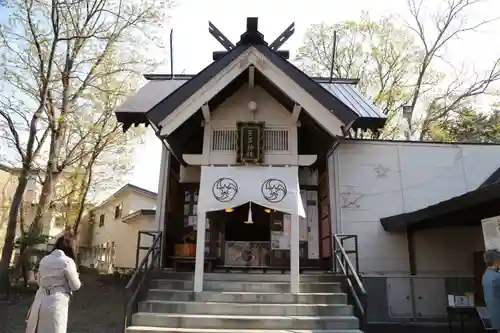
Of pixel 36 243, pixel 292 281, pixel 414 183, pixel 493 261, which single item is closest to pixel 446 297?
pixel 414 183

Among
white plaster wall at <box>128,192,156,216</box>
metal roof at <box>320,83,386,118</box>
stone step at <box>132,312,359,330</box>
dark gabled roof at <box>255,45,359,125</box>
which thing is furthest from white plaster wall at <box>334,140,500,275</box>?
white plaster wall at <box>128,192,156,216</box>

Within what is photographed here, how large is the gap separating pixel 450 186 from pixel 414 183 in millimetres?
943

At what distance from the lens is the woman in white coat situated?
13.3 ft

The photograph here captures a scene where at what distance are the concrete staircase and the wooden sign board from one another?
2328mm

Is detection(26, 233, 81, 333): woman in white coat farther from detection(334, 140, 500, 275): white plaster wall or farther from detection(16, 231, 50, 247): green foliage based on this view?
detection(16, 231, 50, 247): green foliage

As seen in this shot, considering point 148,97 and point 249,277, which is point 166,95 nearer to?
point 148,97

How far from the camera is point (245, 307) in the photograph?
6.41 metres

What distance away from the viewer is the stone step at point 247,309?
6359mm

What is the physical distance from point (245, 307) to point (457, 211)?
4.19 m

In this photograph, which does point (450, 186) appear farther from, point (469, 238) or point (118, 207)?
point (118, 207)

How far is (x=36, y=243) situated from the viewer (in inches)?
470

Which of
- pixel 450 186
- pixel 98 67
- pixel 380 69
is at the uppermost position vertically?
pixel 380 69

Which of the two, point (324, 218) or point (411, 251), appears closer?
point (411, 251)

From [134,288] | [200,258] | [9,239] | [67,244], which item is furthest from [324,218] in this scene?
[9,239]
